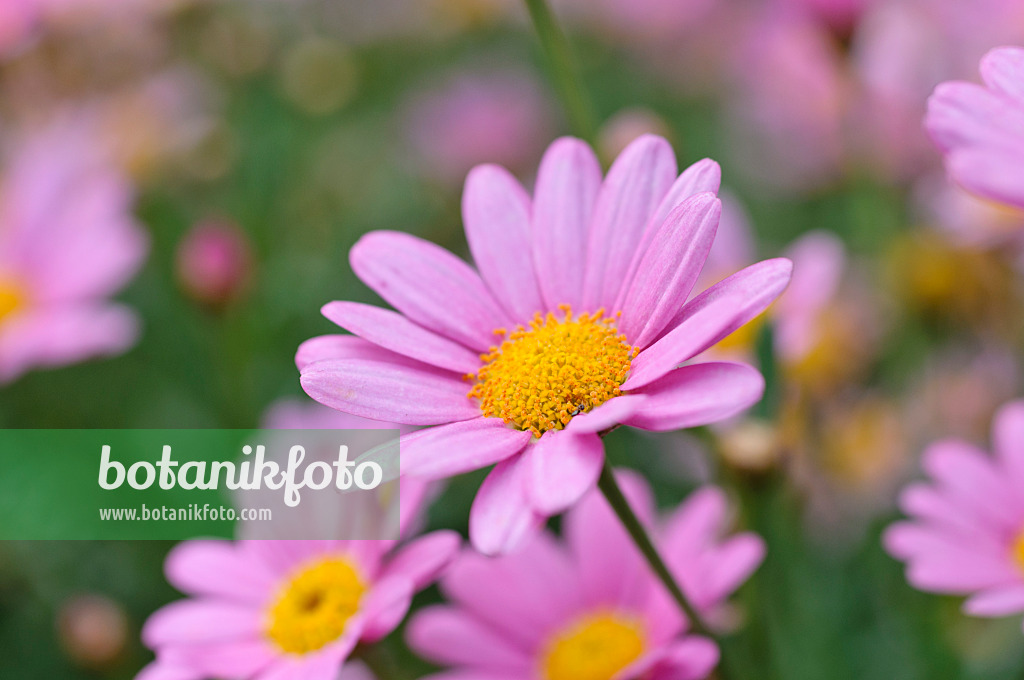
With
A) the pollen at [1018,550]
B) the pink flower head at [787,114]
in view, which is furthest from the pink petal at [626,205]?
the pink flower head at [787,114]

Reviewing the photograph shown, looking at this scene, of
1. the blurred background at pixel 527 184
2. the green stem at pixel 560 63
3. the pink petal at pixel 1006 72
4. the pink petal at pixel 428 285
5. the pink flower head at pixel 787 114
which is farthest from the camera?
the pink flower head at pixel 787 114

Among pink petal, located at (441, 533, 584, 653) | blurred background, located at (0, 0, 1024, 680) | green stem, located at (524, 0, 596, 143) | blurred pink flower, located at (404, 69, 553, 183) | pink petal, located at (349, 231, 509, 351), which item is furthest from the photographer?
blurred pink flower, located at (404, 69, 553, 183)

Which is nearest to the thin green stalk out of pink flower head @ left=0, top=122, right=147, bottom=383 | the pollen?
the pollen

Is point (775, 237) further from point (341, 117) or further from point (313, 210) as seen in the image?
point (341, 117)

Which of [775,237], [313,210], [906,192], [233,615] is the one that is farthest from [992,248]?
[313,210]

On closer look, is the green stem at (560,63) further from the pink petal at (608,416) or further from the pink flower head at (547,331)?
the pink petal at (608,416)

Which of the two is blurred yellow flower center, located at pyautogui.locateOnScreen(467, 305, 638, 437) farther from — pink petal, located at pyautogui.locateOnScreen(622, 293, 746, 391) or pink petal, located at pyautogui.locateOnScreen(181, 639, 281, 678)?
pink petal, located at pyautogui.locateOnScreen(181, 639, 281, 678)
